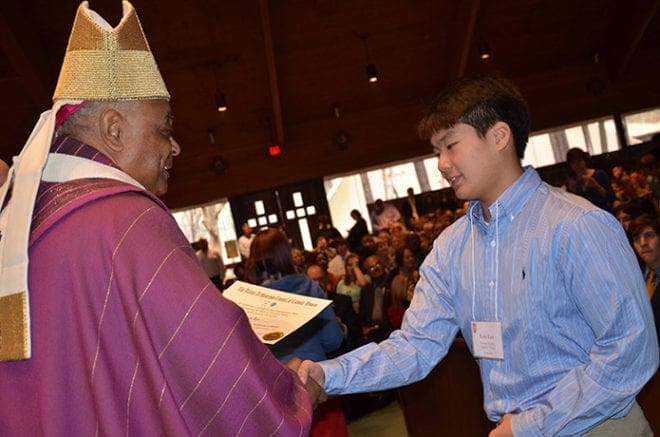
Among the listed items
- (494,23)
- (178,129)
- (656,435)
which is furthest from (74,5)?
(656,435)

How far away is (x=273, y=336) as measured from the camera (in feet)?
8.79

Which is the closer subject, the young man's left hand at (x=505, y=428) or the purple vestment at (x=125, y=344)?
the purple vestment at (x=125, y=344)

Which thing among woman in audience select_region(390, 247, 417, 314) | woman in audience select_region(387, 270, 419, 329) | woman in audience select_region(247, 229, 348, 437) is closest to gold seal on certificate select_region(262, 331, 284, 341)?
woman in audience select_region(247, 229, 348, 437)

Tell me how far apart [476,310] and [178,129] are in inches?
509

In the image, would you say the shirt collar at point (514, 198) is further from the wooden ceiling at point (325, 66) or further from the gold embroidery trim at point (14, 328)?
the wooden ceiling at point (325, 66)

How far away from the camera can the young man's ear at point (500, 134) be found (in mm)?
2104

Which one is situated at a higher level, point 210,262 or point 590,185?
point 590,185

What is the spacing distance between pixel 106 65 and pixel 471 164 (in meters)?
0.98

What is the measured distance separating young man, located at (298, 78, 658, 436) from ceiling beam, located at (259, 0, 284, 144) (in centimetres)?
942

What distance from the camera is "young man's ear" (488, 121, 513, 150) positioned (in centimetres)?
210

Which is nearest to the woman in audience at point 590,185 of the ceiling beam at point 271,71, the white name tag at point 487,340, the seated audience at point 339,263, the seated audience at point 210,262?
the seated audience at point 339,263

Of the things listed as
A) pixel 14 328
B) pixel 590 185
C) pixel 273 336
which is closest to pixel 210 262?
pixel 590 185

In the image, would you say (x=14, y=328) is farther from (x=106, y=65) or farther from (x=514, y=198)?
(x=514, y=198)

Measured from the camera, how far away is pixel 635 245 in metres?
4.26
